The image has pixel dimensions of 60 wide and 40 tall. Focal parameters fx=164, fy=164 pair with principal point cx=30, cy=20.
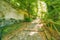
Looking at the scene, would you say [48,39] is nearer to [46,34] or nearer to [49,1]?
[46,34]

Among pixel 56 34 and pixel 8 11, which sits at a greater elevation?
pixel 8 11

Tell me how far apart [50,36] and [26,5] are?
365 cm

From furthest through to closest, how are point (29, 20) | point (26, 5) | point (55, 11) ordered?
point (29, 20) < point (26, 5) < point (55, 11)

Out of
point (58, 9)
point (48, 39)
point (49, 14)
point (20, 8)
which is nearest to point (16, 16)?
point (20, 8)

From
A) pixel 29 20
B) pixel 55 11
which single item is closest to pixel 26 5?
pixel 29 20

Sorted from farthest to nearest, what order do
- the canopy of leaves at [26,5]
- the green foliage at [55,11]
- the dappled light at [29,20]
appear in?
1. the canopy of leaves at [26,5]
2. the green foliage at [55,11]
3. the dappled light at [29,20]

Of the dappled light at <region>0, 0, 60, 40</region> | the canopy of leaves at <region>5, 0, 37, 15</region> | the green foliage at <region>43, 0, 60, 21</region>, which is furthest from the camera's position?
the canopy of leaves at <region>5, 0, 37, 15</region>

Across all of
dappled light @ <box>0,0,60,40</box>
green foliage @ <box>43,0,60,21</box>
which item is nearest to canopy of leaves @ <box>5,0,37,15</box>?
dappled light @ <box>0,0,60,40</box>

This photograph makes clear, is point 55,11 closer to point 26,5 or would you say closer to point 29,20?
point 26,5

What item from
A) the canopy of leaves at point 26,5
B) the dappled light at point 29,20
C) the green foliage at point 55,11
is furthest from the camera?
the canopy of leaves at point 26,5

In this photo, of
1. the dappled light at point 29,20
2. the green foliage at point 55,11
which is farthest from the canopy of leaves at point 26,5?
the green foliage at point 55,11

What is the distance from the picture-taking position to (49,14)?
6535 millimetres

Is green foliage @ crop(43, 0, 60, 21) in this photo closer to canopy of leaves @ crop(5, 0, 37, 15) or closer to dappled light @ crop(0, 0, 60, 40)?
dappled light @ crop(0, 0, 60, 40)

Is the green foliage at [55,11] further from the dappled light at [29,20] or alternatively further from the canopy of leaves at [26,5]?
the canopy of leaves at [26,5]
